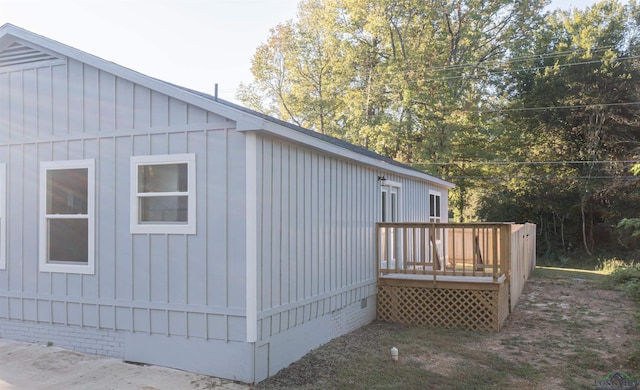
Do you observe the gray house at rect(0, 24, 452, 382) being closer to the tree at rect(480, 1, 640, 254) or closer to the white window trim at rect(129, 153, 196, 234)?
the white window trim at rect(129, 153, 196, 234)

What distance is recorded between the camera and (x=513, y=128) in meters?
21.1

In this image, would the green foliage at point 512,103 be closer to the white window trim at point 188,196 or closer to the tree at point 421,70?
the tree at point 421,70

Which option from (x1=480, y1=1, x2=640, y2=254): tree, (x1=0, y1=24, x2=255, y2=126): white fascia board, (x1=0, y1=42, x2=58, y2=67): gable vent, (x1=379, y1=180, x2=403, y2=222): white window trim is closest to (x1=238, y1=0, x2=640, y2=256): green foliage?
(x1=480, y1=1, x2=640, y2=254): tree

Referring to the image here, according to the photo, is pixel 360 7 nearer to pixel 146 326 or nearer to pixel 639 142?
pixel 639 142

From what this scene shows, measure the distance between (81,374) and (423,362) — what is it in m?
3.87

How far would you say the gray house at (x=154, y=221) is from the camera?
5125 millimetres

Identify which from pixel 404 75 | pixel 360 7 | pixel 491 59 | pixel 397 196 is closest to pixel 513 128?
pixel 491 59

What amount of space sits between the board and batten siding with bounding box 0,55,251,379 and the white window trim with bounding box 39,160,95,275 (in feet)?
0.26

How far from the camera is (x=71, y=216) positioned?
593 centimetres

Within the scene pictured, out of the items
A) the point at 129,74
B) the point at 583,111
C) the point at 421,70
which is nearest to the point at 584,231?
the point at 583,111

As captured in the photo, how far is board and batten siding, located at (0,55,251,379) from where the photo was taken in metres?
5.15

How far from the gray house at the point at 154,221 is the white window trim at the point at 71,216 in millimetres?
18

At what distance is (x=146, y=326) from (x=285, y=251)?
1.80m

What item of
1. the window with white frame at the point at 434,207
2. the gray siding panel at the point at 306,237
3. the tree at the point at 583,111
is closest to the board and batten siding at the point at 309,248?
the gray siding panel at the point at 306,237
